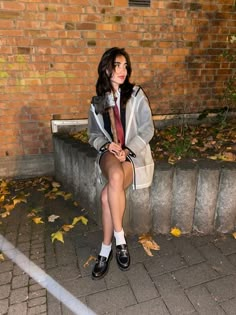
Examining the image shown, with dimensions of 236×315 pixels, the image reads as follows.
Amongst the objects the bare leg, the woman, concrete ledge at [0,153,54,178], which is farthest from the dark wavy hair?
concrete ledge at [0,153,54,178]

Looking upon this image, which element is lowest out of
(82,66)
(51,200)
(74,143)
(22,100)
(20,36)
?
(51,200)

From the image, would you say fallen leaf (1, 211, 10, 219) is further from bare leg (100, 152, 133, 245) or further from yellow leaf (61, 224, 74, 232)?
bare leg (100, 152, 133, 245)

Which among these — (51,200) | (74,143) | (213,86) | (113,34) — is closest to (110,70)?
(74,143)

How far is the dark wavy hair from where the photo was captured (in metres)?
2.72

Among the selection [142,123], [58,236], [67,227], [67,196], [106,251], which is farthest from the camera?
[67,196]

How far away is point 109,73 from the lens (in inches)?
108

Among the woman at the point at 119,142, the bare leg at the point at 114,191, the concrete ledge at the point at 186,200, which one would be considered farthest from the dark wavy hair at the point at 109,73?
the concrete ledge at the point at 186,200

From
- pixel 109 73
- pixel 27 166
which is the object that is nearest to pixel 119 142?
pixel 109 73

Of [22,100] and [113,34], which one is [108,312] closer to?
[22,100]

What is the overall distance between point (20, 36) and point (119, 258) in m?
3.17

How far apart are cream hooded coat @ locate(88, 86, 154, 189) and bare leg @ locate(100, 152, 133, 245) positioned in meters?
0.10

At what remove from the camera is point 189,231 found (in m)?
3.15

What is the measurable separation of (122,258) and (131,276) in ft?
0.56

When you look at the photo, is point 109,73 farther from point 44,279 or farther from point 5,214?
point 5,214
